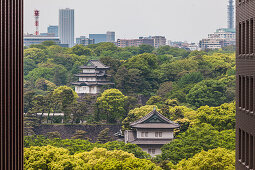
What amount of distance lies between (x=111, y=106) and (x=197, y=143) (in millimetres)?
24775

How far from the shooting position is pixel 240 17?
17938mm

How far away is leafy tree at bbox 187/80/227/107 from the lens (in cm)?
6619

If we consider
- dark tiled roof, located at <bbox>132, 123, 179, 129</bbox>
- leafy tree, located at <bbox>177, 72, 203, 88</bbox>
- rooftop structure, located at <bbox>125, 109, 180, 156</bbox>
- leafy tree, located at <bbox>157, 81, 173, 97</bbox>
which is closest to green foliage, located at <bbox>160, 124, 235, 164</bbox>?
rooftop structure, located at <bbox>125, 109, 180, 156</bbox>

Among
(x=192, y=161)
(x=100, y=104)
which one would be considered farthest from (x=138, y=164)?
(x=100, y=104)

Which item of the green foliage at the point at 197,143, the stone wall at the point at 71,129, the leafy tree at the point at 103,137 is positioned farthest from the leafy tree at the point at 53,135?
the green foliage at the point at 197,143

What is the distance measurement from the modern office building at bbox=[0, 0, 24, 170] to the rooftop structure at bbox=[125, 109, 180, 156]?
36.9m

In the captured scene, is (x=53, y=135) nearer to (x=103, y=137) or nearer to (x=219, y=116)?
(x=103, y=137)

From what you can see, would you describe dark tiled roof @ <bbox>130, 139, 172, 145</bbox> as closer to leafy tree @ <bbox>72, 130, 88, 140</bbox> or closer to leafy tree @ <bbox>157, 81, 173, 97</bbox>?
leafy tree @ <bbox>72, 130, 88, 140</bbox>

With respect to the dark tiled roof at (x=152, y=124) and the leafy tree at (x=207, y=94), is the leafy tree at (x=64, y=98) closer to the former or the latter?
the leafy tree at (x=207, y=94)

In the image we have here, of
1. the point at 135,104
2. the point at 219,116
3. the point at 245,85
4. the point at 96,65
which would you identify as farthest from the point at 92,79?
the point at 245,85

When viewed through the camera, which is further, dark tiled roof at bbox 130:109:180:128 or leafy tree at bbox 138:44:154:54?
leafy tree at bbox 138:44:154:54

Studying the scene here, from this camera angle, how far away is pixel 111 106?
6606 cm

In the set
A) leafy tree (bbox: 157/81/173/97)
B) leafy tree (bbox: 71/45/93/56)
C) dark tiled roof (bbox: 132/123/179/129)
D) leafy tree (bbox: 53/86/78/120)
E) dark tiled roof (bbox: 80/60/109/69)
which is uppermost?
leafy tree (bbox: 71/45/93/56)

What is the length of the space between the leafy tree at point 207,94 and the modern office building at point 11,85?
170 feet
